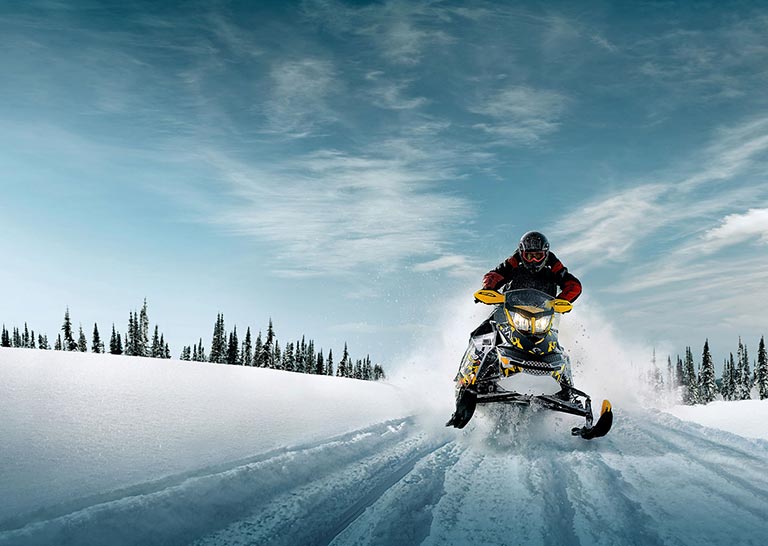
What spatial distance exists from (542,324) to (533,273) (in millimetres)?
1407

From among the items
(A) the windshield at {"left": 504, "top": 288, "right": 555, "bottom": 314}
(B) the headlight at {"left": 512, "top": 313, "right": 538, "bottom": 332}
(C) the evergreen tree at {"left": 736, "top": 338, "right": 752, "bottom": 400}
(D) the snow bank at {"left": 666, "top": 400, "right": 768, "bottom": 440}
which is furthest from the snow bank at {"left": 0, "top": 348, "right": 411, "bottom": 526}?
(C) the evergreen tree at {"left": 736, "top": 338, "right": 752, "bottom": 400}

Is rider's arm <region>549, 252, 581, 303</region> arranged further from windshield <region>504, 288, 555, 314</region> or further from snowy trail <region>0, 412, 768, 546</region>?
snowy trail <region>0, 412, 768, 546</region>

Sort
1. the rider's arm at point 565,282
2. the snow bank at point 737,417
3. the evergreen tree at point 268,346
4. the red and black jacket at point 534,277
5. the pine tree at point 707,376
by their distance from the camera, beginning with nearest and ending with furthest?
the rider's arm at point 565,282 < the red and black jacket at point 534,277 < the snow bank at point 737,417 < the evergreen tree at point 268,346 < the pine tree at point 707,376

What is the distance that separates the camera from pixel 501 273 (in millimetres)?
9109

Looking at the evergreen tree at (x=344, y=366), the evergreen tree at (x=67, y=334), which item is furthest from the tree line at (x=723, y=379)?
the evergreen tree at (x=67, y=334)

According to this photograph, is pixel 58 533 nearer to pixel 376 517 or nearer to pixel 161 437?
pixel 376 517

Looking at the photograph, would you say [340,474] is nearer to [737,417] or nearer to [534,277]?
[534,277]

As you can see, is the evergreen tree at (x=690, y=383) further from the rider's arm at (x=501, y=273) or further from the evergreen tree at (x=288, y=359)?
the rider's arm at (x=501, y=273)

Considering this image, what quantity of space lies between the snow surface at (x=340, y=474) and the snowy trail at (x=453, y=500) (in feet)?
0.06

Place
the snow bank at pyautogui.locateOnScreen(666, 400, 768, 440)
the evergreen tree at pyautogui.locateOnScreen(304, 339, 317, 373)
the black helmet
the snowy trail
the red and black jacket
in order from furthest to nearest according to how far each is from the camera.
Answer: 1. the evergreen tree at pyautogui.locateOnScreen(304, 339, 317, 373)
2. the snow bank at pyautogui.locateOnScreen(666, 400, 768, 440)
3. the red and black jacket
4. the black helmet
5. the snowy trail

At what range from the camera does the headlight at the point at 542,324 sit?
25.3ft

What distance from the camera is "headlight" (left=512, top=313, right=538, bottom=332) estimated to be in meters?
7.72

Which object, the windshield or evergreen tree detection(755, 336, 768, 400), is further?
evergreen tree detection(755, 336, 768, 400)

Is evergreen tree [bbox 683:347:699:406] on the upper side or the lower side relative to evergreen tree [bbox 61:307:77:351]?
lower
